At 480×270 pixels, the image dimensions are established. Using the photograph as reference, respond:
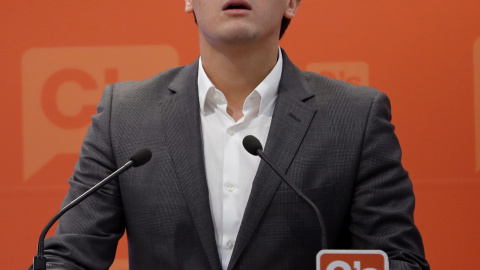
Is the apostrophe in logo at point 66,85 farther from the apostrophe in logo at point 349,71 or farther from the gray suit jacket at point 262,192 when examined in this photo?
the gray suit jacket at point 262,192

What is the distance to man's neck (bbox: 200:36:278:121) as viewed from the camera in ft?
6.27

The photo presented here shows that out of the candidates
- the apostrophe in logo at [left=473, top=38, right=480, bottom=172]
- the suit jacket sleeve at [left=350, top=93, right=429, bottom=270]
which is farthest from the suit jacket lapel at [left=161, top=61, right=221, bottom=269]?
the apostrophe in logo at [left=473, top=38, right=480, bottom=172]

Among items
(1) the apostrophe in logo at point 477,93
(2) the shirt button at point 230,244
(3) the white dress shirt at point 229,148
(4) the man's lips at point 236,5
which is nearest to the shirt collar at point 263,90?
(3) the white dress shirt at point 229,148

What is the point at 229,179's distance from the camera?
1814mm

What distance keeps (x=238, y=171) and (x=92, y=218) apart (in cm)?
40

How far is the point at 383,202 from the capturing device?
179 centimetres

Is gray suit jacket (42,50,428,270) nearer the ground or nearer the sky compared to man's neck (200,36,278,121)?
nearer the ground

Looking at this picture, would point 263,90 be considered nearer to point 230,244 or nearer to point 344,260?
point 230,244

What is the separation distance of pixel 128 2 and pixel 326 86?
3.34 ft

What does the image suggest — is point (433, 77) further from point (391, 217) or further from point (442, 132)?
point (391, 217)

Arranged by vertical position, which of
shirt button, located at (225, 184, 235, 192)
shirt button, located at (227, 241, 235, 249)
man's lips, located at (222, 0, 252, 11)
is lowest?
shirt button, located at (227, 241, 235, 249)

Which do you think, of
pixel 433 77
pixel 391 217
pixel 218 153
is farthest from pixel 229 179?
pixel 433 77

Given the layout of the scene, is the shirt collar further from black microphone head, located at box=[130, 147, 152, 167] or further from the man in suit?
black microphone head, located at box=[130, 147, 152, 167]

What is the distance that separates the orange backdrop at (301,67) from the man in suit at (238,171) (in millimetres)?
667
